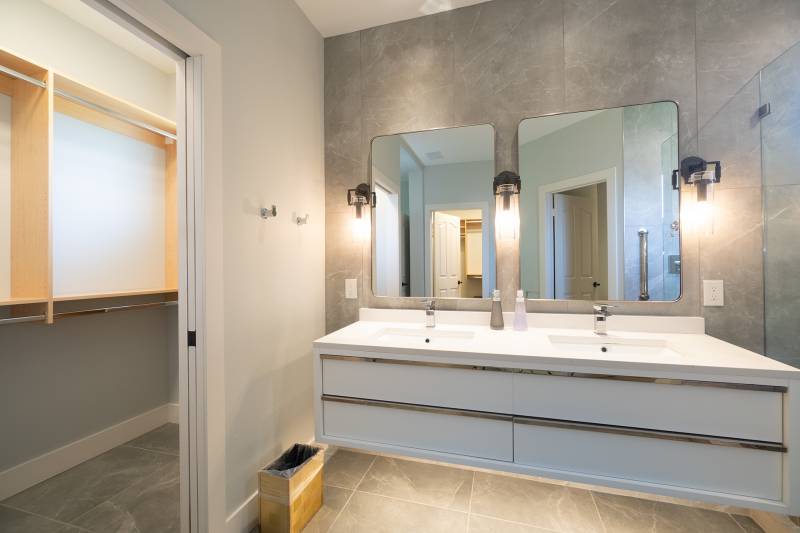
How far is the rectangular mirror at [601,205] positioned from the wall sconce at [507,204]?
4cm

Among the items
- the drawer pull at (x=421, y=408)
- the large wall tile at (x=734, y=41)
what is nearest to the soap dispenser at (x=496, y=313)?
the drawer pull at (x=421, y=408)

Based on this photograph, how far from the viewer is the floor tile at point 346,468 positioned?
1.81 metres

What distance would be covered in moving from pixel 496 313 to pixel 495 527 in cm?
97

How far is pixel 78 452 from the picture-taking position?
6.41 feet

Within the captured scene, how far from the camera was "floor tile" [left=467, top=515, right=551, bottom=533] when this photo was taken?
1.46 meters

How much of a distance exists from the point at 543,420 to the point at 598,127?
4.87 ft

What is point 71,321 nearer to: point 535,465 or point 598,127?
point 535,465

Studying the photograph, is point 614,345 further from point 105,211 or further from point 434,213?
point 105,211

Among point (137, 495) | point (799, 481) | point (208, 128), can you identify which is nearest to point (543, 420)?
point (799, 481)

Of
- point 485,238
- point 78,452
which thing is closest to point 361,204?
point 485,238

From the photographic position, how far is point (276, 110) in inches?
66.8

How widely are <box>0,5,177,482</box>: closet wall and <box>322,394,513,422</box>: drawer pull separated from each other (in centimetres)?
154

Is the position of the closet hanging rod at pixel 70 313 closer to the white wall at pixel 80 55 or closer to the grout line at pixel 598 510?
the white wall at pixel 80 55

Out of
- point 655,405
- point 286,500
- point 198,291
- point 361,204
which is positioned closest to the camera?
point 655,405
